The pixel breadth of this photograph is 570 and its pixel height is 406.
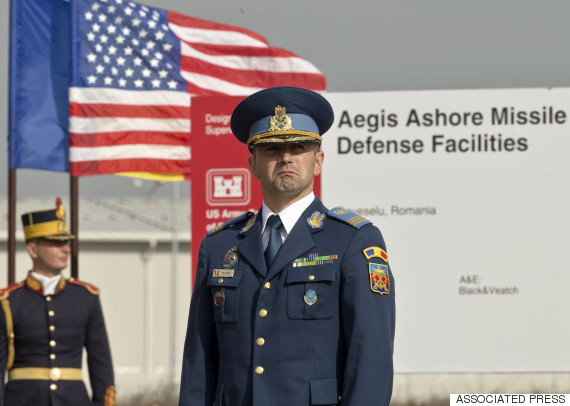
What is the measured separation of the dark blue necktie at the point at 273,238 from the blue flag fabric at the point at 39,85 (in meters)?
6.07

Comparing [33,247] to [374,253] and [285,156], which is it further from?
[374,253]

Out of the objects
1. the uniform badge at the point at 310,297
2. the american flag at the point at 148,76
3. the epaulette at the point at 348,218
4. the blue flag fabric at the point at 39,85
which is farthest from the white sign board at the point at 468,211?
the uniform badge at the point at 310,297

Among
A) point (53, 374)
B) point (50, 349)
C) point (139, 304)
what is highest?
point (50, 349)

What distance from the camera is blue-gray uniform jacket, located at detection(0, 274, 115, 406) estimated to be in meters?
7.07

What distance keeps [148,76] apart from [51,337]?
142 inches

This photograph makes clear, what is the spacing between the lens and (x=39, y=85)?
9.78 m

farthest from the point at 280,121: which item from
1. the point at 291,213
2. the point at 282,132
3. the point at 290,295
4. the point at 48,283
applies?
the point at 48,283

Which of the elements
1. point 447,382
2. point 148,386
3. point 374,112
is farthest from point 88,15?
point 148,386

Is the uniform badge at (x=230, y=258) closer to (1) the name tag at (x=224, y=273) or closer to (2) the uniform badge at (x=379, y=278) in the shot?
(1) the name tag at (x=224, y=273)

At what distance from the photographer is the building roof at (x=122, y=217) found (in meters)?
17.4

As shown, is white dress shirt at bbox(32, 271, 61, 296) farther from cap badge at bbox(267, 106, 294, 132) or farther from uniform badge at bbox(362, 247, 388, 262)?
uniform badge at bbox(362, 247, 388, 262)

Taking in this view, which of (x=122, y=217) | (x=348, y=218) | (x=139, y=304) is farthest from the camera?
(x=122, y=217)

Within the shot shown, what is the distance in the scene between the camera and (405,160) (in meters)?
8.37

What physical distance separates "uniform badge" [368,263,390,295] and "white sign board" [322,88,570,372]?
181 inches
